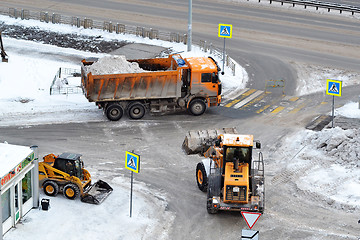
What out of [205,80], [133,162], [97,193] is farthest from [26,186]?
[205,80]

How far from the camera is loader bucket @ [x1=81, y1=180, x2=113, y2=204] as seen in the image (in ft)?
89.4

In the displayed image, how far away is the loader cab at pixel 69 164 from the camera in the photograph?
89.0 ft

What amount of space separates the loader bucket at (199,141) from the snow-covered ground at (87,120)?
12.4 ft

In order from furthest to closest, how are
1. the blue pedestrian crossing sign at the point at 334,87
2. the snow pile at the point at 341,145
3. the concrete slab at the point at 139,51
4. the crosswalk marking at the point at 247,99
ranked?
the concrete slab at the point at 139,51 < the crosswalk marking at the point at 247,99 < the blue pedestrian crossing sign at the point at 334,87 < the snow pile at the point at 341,145

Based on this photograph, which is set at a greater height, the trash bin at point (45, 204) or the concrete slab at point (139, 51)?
the concrete slab at point (139, 51)

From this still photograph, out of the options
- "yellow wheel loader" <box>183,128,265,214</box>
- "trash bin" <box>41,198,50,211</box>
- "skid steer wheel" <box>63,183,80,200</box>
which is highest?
"yellow wheel loader" <box>183,128,265,214</box>

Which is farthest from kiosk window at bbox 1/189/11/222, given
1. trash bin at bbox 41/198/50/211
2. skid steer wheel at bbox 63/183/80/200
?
skid steer wheel at bbox 63/183/80/200

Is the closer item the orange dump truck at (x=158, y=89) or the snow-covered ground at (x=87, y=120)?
the snow-covered ground at (x=87, y=120)

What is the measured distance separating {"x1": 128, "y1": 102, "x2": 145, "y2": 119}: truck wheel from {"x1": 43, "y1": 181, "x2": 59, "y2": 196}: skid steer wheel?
392 inches

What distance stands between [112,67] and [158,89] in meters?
2.78

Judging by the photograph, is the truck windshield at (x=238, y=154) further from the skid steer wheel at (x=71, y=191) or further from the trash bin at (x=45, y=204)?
the trash bin at (x=45, y=204)

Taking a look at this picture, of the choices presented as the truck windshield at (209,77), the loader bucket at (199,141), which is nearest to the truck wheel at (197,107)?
the truck windshield at (209,77)

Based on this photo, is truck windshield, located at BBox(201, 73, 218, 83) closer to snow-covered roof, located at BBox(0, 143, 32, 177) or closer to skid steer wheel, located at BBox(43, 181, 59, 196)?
skid steer wheel, located at BBox(43, 181, 59, 196)

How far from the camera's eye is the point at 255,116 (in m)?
37.8
